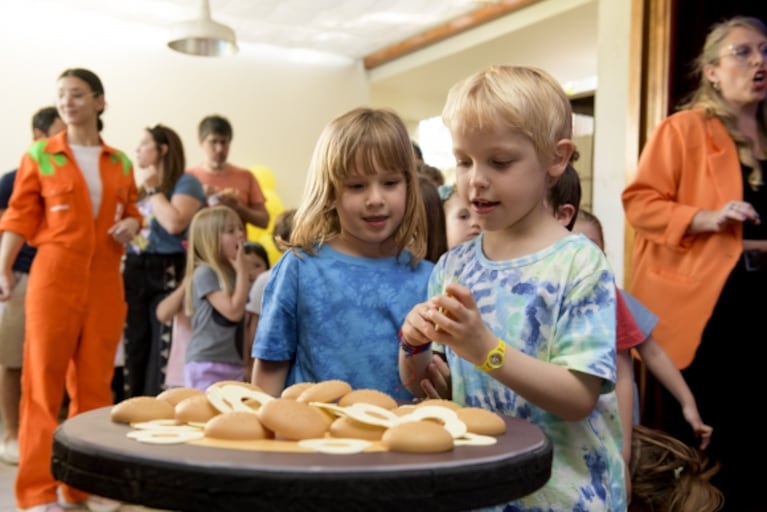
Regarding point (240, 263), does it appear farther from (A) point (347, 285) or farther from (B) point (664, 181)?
(A) point (347, 285)

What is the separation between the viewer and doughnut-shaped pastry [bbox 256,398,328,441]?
894 mm

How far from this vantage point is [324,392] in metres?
1.08

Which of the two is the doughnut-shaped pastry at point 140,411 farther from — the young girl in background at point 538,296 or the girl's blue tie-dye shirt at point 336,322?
the girl's blue tie-dye shirt at point 336,322

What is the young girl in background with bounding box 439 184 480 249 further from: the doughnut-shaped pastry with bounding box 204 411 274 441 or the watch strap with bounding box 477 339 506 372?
the doughnut-shaped pastry with bounding box 204 411 274 441

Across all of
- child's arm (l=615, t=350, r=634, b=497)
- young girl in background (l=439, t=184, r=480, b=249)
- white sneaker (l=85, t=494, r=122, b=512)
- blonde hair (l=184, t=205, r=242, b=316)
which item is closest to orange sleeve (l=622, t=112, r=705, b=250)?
young girl in background (l=439, t=184, r=480, b=249)

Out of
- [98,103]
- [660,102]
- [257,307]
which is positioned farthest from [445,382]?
[660,102]

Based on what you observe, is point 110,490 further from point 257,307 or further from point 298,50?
point 298,50

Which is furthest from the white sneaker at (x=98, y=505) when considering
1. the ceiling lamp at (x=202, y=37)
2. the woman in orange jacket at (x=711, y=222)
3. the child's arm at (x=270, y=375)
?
the ceiling lamp at (x=202, y=37)

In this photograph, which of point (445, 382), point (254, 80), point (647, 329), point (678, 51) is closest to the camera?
point (445, 382)

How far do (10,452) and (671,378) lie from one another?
2.95 metres

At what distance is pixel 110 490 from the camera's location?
79 cm

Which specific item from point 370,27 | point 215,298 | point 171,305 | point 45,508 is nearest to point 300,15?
point 370,27

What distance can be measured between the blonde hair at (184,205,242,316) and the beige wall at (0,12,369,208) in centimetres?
373

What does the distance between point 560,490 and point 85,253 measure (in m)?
2.35
